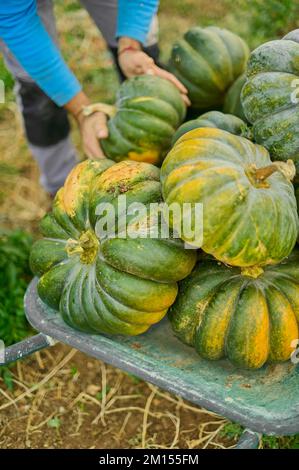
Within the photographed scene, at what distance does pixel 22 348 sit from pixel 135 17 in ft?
5.70

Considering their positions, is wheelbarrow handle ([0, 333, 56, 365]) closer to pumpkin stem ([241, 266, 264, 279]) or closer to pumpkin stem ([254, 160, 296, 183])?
pumpkin stem ([241, 266, 264, 279])

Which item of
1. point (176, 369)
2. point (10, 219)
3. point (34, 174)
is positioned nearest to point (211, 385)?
point (176, 369)

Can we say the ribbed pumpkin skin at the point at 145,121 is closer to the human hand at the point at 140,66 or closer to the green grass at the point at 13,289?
the human hand at the point at 140,66

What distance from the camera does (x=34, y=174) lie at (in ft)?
14.8

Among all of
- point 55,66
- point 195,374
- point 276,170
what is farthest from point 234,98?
point 195,374

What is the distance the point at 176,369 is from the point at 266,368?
34 centimetres

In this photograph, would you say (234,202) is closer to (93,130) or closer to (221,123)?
(221,123)

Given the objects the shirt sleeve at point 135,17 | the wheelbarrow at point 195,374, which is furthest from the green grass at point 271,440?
the shirt sleeve at point 135,17

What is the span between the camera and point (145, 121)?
108 inches

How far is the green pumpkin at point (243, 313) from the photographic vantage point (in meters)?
2.12

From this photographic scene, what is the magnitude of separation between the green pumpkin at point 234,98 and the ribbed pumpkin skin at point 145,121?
0.24 m

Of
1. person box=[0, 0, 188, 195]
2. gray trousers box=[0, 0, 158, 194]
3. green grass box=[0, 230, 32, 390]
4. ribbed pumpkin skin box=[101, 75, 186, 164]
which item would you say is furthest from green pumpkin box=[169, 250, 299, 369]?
gray trousers box=[0, 0, 158, 194]
